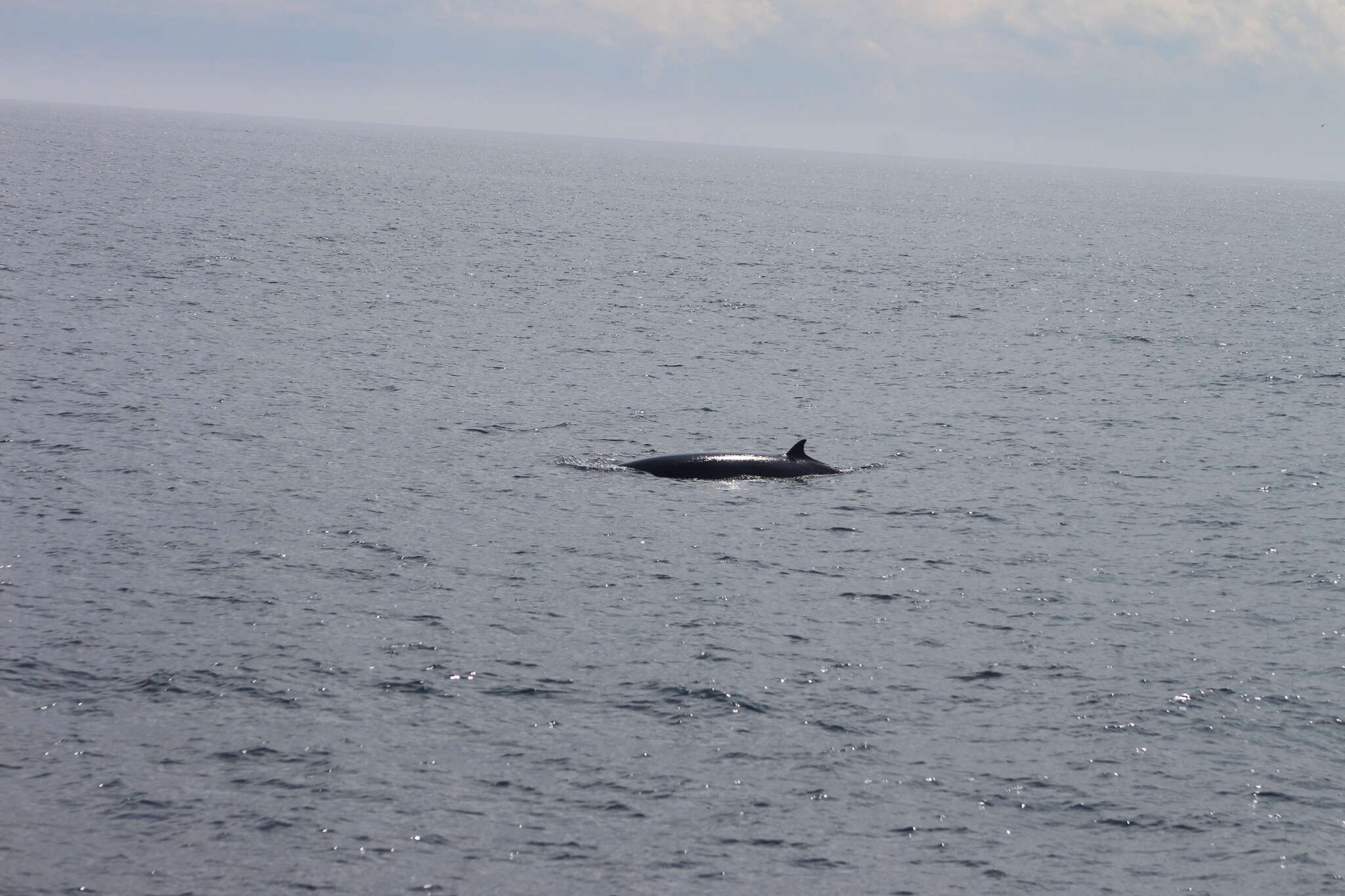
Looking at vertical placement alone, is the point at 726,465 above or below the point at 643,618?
above

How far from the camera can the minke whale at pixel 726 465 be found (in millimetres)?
33531

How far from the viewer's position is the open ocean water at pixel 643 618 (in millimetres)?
15969

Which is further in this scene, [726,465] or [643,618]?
[726,465]

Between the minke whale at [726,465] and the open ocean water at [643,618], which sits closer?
the open ocean water at [643,618]

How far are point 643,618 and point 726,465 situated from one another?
10.8 m

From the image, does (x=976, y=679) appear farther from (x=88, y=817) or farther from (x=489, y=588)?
(x=88, y=817)

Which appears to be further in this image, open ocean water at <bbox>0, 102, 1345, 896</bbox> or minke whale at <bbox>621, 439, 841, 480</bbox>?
minke whale at <bbox>621, 439, 841, 480</bbox>

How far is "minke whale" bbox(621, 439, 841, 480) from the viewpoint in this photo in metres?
33.5

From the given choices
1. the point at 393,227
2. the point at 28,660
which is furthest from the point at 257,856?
the point at 393,227

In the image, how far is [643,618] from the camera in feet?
77.0

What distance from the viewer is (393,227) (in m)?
115

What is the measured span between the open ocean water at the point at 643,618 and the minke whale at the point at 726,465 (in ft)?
2.42

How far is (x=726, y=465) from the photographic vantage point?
33.8 metres

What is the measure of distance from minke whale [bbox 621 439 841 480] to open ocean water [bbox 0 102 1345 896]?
74 cm
